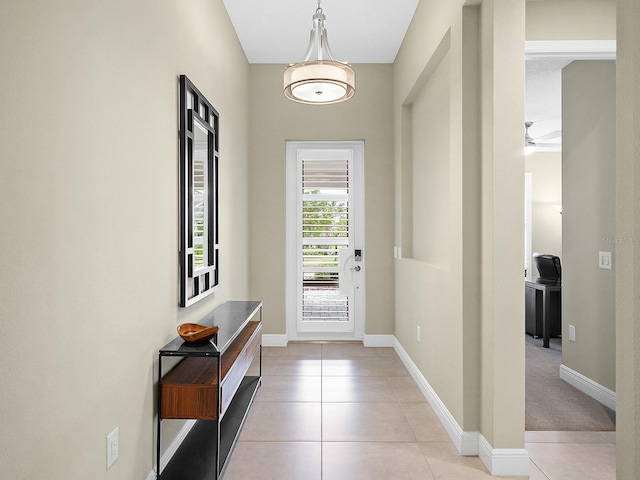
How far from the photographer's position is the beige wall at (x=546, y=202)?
24.3 feet

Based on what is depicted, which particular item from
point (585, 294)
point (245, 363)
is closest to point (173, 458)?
point (245, 363)

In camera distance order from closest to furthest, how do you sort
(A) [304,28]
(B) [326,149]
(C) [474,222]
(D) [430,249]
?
(C) [474,222] → (D) [430,249] → (A) [304,28] → (B) [326,149]

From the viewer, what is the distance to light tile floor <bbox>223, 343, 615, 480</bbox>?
2.18 m

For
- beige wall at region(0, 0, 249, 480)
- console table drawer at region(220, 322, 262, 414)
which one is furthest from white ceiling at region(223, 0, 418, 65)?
console table drawer at region(220, 322, 262, 414)

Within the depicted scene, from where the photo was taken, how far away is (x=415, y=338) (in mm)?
3660

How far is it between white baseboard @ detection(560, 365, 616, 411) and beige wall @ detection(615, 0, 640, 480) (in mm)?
2162

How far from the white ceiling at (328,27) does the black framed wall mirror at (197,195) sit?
1.25m

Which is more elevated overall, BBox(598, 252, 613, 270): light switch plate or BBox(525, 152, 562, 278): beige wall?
BBox(525, 152, 562, 278): beige wall

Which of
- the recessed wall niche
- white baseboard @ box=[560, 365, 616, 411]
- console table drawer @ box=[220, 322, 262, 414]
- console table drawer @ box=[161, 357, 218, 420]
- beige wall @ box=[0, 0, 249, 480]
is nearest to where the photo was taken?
beige wall @ box=[0, 0, 249, 480]

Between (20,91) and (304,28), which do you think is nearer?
(20,91)

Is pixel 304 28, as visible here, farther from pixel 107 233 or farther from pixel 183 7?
pixel 107 233

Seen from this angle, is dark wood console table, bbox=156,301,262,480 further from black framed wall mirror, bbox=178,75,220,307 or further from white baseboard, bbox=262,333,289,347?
white baseboard, bbox=262,333,289,347

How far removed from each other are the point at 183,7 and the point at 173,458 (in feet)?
8.09

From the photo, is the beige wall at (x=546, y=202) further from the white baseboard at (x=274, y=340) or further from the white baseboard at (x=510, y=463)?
the white baseboard at (x=510, y=463)
